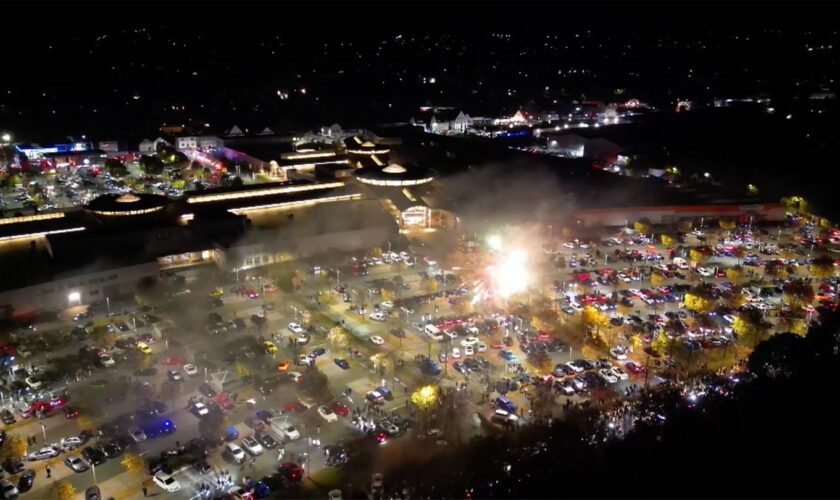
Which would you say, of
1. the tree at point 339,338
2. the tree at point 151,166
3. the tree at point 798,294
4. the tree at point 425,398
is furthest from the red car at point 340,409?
the tree at point 151,166

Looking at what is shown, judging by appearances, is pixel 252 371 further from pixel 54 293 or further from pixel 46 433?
pixel 54 293

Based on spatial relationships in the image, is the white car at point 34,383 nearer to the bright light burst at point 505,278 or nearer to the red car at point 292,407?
the red car at point 292,407

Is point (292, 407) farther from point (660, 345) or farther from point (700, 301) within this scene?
point (700, 301)

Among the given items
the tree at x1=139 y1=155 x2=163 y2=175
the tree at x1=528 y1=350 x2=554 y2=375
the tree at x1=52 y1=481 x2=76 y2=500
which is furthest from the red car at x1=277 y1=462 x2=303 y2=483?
the tree at x1=139 y1=155 x2=163 y2=175

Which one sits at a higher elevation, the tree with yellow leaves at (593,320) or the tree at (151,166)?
the tree at (151,166)

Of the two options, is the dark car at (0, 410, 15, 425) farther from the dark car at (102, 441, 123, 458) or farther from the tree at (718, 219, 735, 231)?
the tree at (718, 219, 735, 231)

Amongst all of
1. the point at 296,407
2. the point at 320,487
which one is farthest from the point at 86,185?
the point at 320,487

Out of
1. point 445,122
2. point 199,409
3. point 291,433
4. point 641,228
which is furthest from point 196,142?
point 291,433
